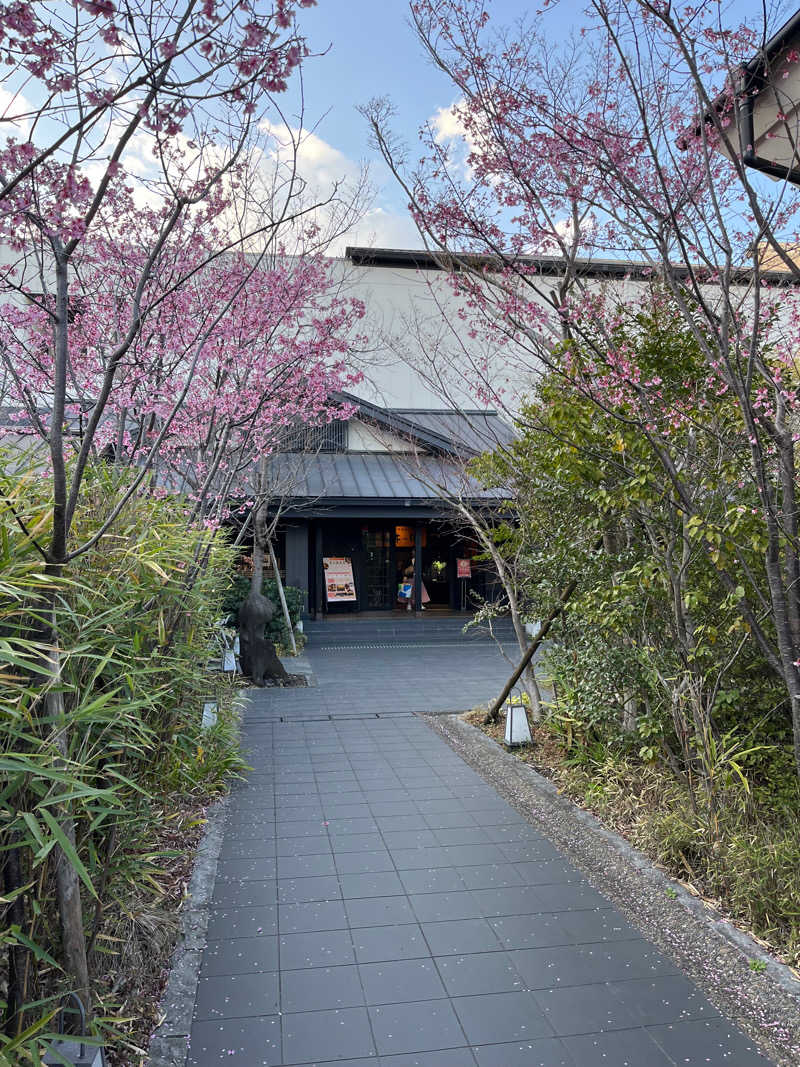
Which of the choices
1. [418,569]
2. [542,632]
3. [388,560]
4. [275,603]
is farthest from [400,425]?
[542,632]

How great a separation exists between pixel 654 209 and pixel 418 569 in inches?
492

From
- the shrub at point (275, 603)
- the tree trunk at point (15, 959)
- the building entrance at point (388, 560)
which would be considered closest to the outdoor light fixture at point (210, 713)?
the tree trunk at point (15, 959)

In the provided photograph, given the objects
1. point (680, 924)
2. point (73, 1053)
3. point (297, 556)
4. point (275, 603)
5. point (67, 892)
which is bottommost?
→ point (680, 924)

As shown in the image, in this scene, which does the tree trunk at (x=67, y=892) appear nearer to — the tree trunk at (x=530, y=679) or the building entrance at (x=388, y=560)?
the tree trunk at (x=530, y=679)

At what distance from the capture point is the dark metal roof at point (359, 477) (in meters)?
14.1

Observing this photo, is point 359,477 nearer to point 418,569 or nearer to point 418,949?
point 418,569

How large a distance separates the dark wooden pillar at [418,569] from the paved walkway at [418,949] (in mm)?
9672

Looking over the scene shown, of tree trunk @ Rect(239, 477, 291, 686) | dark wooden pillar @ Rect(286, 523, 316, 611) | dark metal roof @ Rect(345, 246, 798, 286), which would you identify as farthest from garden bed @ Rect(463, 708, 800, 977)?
dark wooden pillar @ Rect(286, 523, 316, 611)

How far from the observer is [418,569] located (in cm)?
1579

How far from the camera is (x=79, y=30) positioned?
89.9 inches

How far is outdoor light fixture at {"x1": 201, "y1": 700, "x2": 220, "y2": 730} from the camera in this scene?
6.15 meters

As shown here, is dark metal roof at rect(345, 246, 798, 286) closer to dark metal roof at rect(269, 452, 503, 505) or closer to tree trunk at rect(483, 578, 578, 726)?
tree trunk at rect(483, 578, 578, 726)

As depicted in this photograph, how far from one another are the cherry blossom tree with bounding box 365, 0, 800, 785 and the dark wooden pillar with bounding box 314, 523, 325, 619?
1039 cm

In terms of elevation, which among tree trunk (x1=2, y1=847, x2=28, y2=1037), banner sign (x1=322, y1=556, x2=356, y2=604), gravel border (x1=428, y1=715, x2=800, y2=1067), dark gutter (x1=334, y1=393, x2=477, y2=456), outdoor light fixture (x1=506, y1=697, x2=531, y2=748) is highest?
dark gutter (x1=334, y1=393, x2=477, y2=456)
